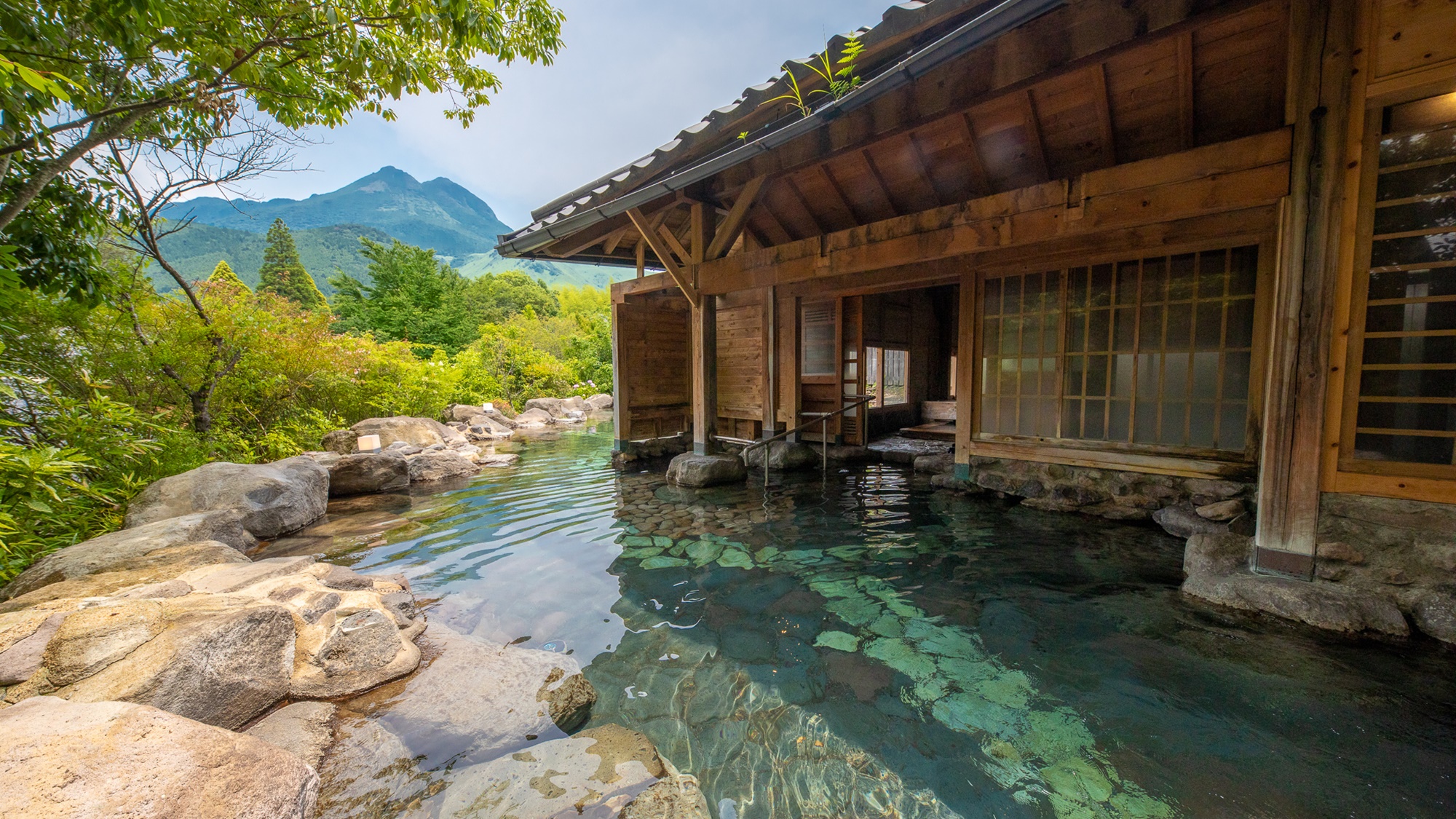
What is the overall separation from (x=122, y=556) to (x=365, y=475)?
12.9 feet

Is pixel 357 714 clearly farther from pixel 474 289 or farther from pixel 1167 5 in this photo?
pixel 474 289

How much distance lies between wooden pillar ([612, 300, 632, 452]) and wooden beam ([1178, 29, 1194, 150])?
7701 millimetres

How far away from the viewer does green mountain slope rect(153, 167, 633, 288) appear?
71.2m

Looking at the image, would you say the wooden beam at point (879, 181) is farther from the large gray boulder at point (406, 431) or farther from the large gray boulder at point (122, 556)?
the large gray boulder at point (406, 431)

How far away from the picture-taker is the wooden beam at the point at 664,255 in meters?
6.32

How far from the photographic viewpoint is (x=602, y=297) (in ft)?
169

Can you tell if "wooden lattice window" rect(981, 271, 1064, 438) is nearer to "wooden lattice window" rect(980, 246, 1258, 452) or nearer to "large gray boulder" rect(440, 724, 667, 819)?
"wooden lattice window" rect(980, 246, 1258, 452)

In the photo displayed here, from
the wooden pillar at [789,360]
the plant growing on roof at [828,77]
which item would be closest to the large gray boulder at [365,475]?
the wooden pillar at [789,360]

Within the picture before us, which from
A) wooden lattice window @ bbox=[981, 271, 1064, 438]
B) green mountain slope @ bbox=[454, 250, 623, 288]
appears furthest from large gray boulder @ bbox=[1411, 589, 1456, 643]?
green mountain slope @ bbox=[454, 250, 623, 288]

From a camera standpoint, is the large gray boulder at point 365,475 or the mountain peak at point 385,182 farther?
the mountain peak at point 385,182

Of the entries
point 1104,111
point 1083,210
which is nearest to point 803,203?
point 1104,111

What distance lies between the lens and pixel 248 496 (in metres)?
5.12

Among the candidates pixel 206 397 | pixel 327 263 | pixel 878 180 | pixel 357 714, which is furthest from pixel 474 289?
pixel 327 263

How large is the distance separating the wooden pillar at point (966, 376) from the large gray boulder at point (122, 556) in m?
7.26
